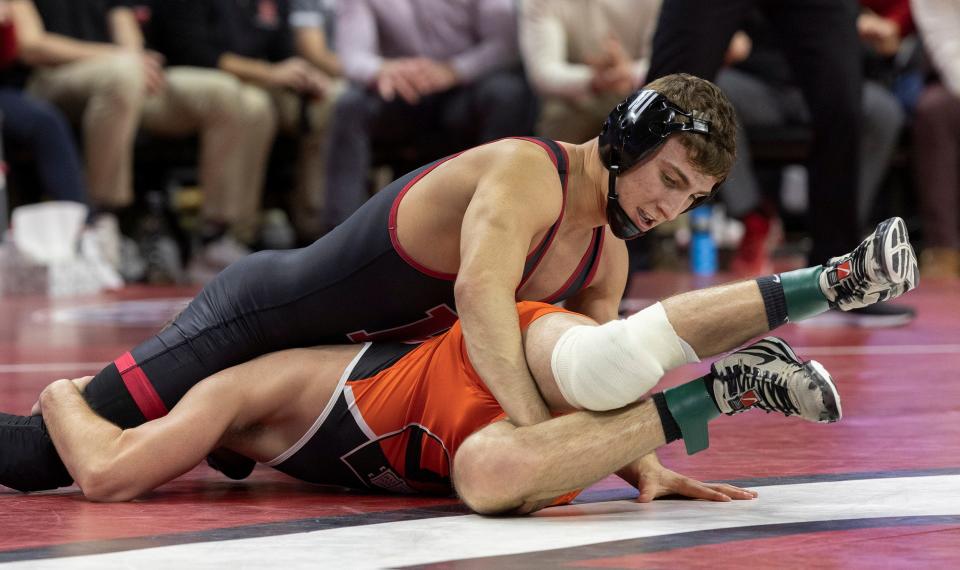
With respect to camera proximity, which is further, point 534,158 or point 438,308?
point 438,308

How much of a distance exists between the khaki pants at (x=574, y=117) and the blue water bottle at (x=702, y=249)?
1667 mm

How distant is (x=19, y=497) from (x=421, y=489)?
2.22 ft

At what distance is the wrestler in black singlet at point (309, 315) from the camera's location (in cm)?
245

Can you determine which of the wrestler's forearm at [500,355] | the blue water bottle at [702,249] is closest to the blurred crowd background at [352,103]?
the blue water bottle at [702,249]

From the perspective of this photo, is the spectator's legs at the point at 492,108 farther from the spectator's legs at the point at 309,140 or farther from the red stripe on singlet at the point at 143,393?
the red stripe on singlet at the point at 143,393

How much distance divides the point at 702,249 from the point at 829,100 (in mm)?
3821

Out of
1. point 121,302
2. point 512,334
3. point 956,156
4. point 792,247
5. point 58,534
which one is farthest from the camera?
point 792,247

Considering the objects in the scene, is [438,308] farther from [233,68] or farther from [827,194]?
[233,68]

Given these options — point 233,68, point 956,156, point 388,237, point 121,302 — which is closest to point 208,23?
point 233,68

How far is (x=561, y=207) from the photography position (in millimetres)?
2334

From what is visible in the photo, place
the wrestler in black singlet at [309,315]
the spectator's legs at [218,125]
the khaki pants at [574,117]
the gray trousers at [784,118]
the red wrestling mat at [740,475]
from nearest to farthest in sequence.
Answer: the red wrestling mat at [740,475] < the wrestler in black singlet at [309,315] < the khaki pants at [574,117] < the gray trousers at [784,118] < the spectator's legs at [218,125]

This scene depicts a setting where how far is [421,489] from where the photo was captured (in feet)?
7.77

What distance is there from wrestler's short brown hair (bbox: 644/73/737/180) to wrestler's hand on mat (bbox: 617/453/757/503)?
1.59 feet

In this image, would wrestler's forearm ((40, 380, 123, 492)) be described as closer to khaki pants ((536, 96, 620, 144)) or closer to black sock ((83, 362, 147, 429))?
black sock ((83, 362, 147, 429))
